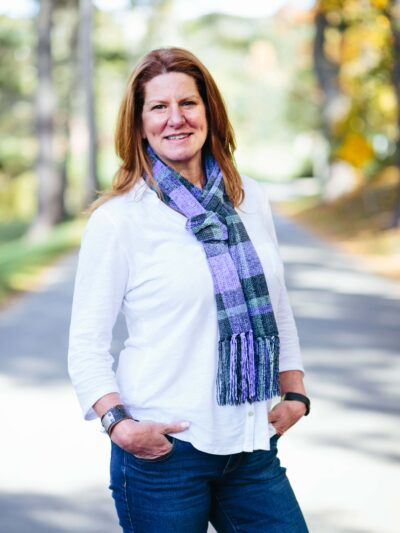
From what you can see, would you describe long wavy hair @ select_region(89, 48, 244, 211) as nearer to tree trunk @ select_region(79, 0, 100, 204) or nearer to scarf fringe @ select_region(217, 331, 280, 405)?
scarf fringe @ select_region(217, 331, 280, 405)

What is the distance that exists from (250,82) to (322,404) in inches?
2679

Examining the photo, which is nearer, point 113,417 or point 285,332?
point 113,417

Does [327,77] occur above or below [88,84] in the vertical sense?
above

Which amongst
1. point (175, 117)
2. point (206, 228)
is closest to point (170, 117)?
point (175, 117)

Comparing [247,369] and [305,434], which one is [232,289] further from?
[305,434]

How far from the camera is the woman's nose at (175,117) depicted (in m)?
2.70

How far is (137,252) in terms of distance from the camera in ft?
8.51

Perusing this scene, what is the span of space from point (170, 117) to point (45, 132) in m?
25.0

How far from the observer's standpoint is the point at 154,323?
2.59 m

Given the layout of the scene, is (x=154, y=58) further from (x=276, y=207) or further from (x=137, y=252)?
(x=276, y=207)

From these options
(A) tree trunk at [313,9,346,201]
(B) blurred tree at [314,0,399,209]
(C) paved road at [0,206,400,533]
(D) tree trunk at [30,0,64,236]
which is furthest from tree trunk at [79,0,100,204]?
(C) paved road at [0,206,400,533]

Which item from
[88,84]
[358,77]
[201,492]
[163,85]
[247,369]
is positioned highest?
[88,84]

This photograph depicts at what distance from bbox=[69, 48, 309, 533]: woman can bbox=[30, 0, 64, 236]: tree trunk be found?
24.3 metres

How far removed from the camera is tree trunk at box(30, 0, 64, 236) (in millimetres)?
26555
